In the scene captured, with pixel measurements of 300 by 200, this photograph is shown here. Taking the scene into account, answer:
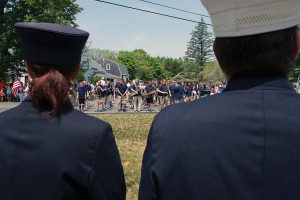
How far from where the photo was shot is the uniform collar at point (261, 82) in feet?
4.75

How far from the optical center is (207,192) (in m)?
1.42

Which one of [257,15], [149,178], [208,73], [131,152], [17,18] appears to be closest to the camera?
[257,15]

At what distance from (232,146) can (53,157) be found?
969mm

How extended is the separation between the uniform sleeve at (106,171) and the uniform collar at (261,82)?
836 millimetres

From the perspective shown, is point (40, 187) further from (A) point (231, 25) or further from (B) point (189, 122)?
(A) point (231, 25)

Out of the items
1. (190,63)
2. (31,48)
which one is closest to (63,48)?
(31,48)

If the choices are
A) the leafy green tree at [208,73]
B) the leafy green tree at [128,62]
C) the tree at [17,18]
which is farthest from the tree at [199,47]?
the tree at [17,18]

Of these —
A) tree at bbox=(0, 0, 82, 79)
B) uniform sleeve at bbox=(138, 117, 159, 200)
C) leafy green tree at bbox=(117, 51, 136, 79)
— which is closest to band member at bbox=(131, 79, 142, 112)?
tree at bbox=(0, 0, 82, 79)

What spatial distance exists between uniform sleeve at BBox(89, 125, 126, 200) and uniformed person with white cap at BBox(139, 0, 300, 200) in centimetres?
55

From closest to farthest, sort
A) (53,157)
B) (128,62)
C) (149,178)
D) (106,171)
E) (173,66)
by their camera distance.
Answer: (149,178) < (53,157) < (106,171) < (128,62) < (173,66)

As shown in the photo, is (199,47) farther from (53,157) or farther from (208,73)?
(53,157)

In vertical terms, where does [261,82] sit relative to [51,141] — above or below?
above

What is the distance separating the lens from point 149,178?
1.52 m

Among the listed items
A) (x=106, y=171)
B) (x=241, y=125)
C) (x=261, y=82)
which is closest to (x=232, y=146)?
(x=241, y=125)
